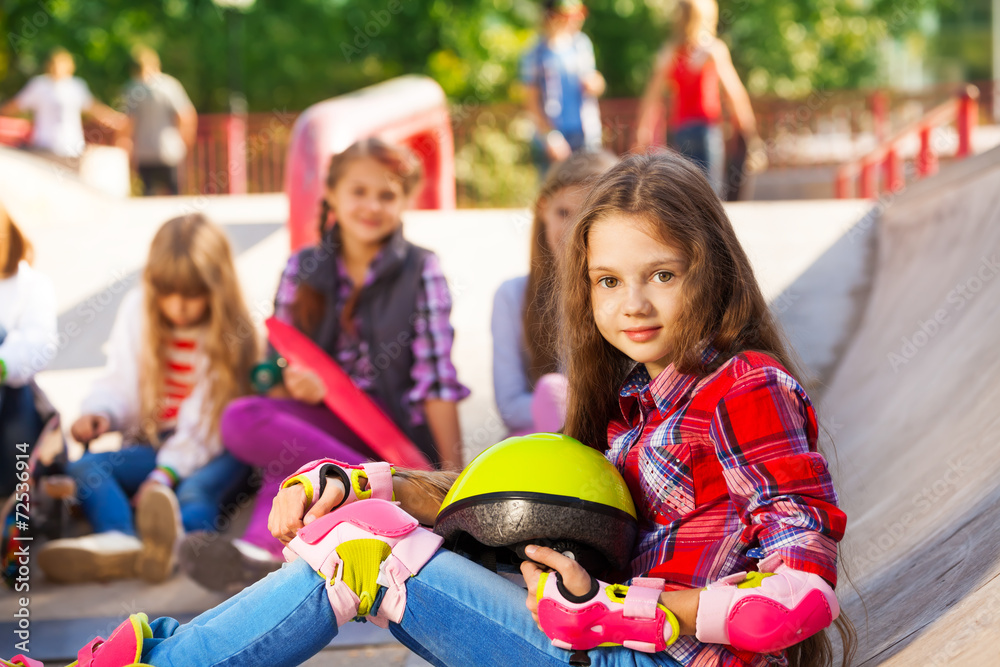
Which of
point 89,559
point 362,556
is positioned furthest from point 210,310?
point 362,556

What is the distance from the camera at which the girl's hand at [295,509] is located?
209 cm

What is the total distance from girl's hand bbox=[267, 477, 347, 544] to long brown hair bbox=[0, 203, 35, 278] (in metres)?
2.56

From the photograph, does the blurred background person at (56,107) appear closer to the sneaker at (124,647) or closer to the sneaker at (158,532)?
the sneaker at (158,532)

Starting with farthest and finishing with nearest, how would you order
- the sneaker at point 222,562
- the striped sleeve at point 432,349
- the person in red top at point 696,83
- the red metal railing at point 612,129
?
the red metal railing at point 612,129 → the person in red top at point 696,83 → the striped sleeve at point 432,349 → the sneaker at point 222,562

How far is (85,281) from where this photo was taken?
7230 millimetres

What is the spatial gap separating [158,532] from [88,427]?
0.61 metres

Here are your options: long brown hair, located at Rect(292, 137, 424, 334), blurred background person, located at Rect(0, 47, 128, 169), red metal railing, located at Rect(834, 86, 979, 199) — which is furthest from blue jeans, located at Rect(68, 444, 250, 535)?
blurred background person, located at Rect(0, 47, 128, 169)

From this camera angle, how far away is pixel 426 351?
3990 millimetres

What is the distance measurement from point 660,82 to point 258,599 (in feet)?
20.3

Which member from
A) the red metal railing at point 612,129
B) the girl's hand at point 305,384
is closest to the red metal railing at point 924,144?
the red metal railing at point 612,129

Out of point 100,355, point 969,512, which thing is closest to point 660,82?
point 100,355

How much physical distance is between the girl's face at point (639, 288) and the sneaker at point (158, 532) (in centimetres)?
230

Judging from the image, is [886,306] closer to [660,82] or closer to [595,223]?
[660,82]

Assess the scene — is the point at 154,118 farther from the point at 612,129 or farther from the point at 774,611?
the point at 774,611
